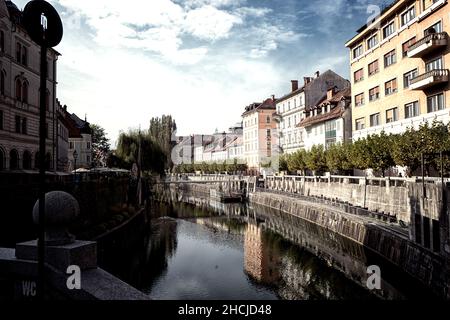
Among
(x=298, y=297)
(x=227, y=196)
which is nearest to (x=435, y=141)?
(x=298, y=297)

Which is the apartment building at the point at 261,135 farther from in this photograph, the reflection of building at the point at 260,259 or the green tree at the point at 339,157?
the reflection of building at the point at 260,259

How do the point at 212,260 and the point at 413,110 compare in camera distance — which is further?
the point at 413,110

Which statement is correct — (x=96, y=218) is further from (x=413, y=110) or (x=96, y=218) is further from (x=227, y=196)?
(x=227, y=196)

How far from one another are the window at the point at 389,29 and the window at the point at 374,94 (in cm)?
578

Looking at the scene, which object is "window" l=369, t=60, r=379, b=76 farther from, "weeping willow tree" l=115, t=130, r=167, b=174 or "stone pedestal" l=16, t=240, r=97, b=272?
"stone pedestal" l=16, t=240, r=97, b=272

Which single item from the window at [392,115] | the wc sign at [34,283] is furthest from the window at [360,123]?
the wc sign at [34,283]

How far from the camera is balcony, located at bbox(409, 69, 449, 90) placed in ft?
99.5

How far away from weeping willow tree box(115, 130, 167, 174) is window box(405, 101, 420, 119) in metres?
34.1

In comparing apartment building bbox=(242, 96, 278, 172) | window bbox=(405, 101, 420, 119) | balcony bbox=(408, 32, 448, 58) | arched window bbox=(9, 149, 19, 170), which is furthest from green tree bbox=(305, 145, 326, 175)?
apartment building bbox=(242, 96, 278, 172)

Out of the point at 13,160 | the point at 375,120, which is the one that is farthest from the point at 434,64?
the point at 13,160

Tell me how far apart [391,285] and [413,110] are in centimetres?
2302

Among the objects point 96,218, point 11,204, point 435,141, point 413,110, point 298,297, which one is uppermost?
point 413,110

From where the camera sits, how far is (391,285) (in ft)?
58.4
